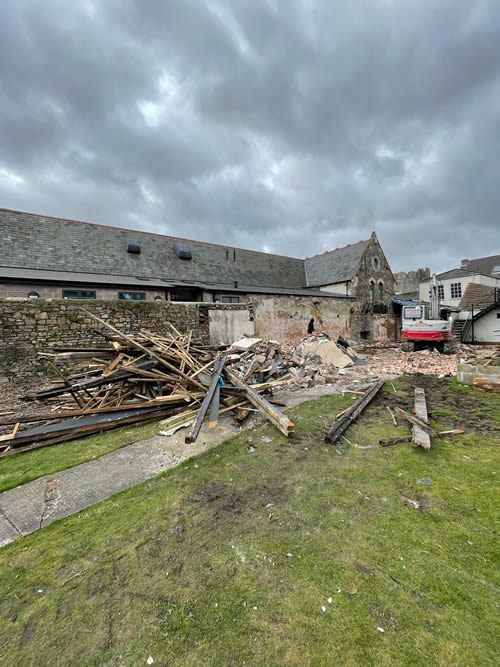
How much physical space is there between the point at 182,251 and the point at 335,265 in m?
15.0

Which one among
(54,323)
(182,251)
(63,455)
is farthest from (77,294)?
(63,455)

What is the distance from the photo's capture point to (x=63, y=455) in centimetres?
411

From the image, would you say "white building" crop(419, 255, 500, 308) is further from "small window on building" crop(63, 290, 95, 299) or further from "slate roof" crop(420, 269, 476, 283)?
"small window on building" crop(63, 290, 95, 299)

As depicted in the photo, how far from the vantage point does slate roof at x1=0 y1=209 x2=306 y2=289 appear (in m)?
14.5

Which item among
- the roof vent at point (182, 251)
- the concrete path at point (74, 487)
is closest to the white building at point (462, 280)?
the roof vent at point (182, 251)

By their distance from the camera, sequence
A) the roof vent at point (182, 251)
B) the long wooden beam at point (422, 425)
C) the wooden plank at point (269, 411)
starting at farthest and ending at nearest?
the roof vent at point (182, 251), the wooden plank at point (269, 411), the long wooden beam at point (422, 425)

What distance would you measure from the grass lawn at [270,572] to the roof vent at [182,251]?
18275 millimetres

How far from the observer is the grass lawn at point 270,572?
1.60 m

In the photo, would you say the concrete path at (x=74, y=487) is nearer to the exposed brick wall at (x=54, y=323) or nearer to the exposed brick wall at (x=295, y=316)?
the exposed brick wall at (x=54, y=323)

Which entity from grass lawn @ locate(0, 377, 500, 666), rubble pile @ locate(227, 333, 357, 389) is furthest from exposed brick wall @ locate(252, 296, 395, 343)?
grass lawn @ locate(0, 377, 500, 666)

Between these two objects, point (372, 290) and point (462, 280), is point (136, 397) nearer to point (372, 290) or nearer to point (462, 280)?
point (372, 290)

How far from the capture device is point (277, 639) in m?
1.62

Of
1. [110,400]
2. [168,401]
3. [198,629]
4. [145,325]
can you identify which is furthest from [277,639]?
[145,325]

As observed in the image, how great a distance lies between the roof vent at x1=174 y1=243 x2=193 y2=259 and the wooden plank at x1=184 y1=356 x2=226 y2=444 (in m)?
14.9
